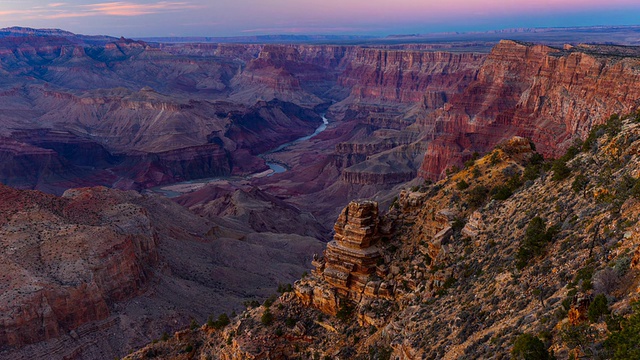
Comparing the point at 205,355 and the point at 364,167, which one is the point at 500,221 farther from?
the point at 364,167

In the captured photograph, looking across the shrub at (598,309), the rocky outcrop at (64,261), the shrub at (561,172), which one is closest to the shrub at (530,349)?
the shrub at (598,309)

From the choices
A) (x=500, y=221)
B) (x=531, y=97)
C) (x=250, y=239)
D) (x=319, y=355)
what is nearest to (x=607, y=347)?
(x=500, y=221)

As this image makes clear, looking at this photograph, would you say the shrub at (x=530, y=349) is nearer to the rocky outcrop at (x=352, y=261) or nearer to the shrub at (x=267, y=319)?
the rocky outcrop at (x=352, y=261)

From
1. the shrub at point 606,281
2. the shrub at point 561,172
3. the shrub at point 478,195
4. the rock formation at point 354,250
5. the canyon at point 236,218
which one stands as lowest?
the canyon at point 236,218

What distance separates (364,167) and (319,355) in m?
108

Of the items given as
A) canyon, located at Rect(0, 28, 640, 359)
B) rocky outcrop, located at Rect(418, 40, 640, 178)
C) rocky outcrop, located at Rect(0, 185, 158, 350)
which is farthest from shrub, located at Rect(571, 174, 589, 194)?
rocky outcrop, located at Rect(0, 185, 158, 350)

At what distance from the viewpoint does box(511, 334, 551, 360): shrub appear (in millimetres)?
14261

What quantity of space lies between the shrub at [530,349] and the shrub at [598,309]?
1473 millimetres

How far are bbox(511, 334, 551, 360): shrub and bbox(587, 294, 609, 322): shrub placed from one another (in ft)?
4.83

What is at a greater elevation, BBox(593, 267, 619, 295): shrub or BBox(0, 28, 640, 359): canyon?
BBox(593, 267, 619, 295): shrub

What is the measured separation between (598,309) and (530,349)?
79.7 inches

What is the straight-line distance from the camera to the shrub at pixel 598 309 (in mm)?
13875

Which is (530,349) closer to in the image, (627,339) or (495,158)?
(627,339)

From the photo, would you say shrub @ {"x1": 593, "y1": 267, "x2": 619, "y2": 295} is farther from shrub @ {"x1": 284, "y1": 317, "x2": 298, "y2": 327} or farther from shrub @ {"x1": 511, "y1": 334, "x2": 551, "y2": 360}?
shrub @ {"x1": 284, "y1": 317, "x2": 298, "y2": 327}
